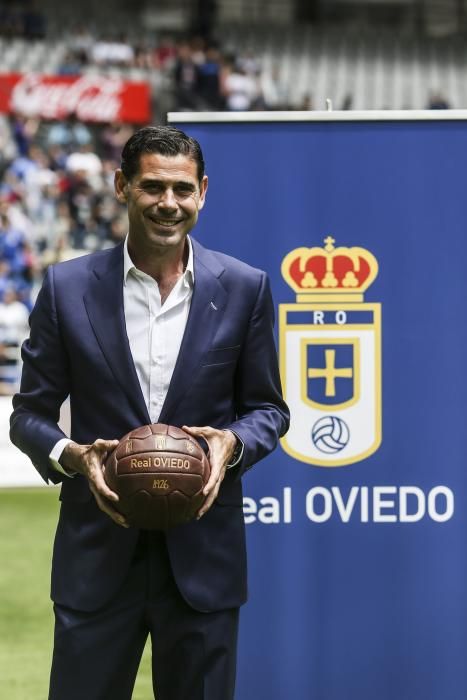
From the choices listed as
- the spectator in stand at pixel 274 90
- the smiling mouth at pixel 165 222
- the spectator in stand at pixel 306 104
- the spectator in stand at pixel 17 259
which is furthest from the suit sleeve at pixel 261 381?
the spectator in stand at pixel 274 90

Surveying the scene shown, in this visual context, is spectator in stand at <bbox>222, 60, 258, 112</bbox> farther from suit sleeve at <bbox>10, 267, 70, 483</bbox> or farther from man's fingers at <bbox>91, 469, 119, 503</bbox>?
man's fingers at <bbox>91, 469, 119, 503</bbox>

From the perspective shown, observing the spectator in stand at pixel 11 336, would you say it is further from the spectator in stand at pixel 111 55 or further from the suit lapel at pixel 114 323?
the suit lapel at pixel 114 323

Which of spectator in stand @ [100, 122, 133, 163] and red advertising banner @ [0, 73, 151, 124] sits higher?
red advertising banner @ [0, 73, 151, 124]

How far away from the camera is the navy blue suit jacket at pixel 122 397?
3.11 metres

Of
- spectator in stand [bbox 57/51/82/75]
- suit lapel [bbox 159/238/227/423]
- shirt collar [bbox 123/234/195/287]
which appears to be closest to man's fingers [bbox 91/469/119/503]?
suit lapel [bbox 159/238/227/423]

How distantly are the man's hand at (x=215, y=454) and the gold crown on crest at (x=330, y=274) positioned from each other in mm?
1302

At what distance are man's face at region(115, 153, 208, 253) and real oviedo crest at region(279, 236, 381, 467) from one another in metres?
1.17

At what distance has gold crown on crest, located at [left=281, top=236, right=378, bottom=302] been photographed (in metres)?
4.23

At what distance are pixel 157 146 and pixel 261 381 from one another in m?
0.66

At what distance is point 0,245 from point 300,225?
41.7 feet

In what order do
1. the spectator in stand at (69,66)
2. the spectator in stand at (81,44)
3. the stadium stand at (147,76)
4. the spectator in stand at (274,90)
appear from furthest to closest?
the spectator in stand at (274,90)
the spectator in stand at (81,44)
the spectator in stand at (69,66)
the stadium stand at (147,76)

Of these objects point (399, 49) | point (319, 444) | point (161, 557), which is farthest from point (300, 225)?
point (399, 49)

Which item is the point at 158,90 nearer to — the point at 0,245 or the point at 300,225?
the point at 0,245

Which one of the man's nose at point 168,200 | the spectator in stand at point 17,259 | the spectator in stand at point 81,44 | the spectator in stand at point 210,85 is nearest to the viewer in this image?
the man's nose at point 168,200
